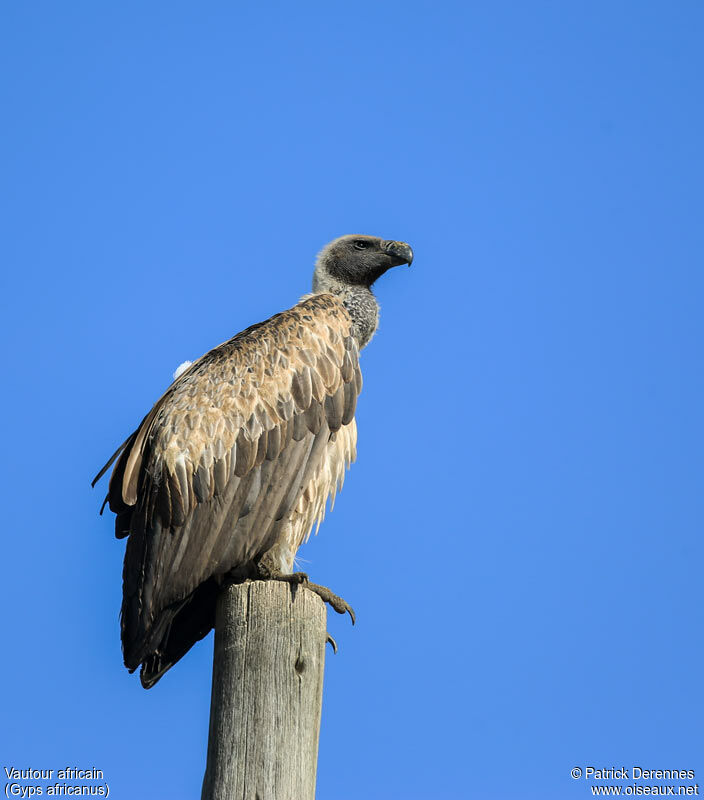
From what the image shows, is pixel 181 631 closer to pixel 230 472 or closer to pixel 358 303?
pixel 230 472

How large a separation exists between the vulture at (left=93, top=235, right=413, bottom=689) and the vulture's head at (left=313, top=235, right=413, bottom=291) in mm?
831

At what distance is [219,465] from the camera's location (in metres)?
6.63

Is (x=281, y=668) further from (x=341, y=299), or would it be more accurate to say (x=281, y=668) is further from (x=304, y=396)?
(x=341, y=299)

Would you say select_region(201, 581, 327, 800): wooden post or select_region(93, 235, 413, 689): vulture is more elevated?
select_region(93, 235, 413, 689): vulture

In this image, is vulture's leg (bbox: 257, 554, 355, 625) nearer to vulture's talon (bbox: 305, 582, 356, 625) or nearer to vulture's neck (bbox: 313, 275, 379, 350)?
vulture's talon (bbox: 305, 582, 356, 625)

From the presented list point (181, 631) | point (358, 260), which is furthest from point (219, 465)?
point (358, 260)

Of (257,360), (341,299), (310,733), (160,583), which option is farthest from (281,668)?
(341,299)

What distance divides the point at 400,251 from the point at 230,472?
2706mm

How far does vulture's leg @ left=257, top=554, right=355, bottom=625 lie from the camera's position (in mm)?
5738

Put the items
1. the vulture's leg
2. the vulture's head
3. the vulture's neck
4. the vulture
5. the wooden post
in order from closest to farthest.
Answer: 1. the wooden post
2. the vulture's leg
3. the vulture
4. the vulture's neck
5. the vulture's head

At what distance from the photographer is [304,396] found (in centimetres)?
696

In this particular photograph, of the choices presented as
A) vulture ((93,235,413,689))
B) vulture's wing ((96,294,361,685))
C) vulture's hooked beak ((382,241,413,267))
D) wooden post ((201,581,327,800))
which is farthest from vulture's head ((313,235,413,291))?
wooden post ((201,581,327,800))

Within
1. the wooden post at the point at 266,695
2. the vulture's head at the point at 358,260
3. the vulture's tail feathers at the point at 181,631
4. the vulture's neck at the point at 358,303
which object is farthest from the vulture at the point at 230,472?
the vulture's head at the point at 358,260

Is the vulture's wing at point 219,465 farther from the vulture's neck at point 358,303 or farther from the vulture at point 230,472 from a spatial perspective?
the vulture's neck at point 358,303
